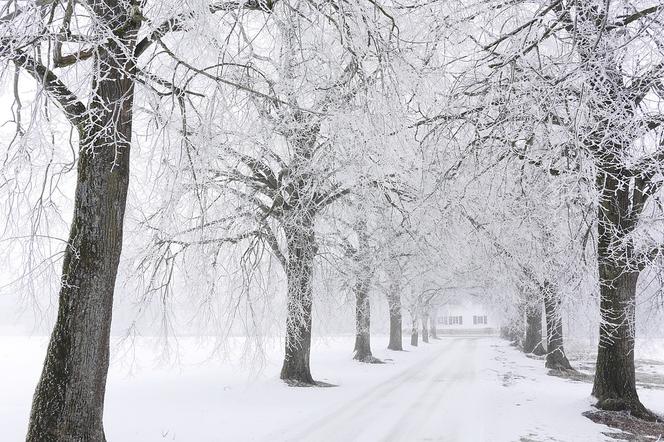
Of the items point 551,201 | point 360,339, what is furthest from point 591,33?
point 360,339

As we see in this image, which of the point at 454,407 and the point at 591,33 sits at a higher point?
the point at 591,33

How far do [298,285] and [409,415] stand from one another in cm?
406

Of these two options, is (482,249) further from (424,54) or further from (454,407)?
(424,54)

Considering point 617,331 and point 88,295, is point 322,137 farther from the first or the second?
point 617,331

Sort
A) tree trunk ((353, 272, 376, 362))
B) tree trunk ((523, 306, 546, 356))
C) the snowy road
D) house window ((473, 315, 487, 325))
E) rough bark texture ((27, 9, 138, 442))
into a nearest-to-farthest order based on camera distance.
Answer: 1. rough bark texture ((27, 9, 138, 442))
2. the snowy road
3. tree trunk ((353, 272, 376, 362))
4. tree trunk ((523, 306, 546, 356))
5. house window ((473, 315, 487, 325))

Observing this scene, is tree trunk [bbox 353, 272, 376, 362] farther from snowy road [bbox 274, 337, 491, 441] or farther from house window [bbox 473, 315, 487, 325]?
house window [bbox 473, 315, 487, 325]

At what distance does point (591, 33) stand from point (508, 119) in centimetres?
141

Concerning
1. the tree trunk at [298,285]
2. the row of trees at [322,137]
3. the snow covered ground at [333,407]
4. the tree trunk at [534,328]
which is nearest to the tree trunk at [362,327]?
the snow covered ground at [333,407]

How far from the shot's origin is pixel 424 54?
8000 mm

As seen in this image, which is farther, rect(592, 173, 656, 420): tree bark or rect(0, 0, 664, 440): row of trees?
rect(592, 173, 656, 420): tree bark

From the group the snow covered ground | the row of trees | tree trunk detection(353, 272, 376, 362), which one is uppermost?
the row of trees

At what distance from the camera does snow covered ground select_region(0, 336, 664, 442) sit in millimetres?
7969

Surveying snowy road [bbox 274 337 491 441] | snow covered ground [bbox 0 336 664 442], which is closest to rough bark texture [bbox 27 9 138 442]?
snow covered ground [bbox 0 336 664 442]

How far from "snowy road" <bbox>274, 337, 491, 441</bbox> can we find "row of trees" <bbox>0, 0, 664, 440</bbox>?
2581 millimetres
